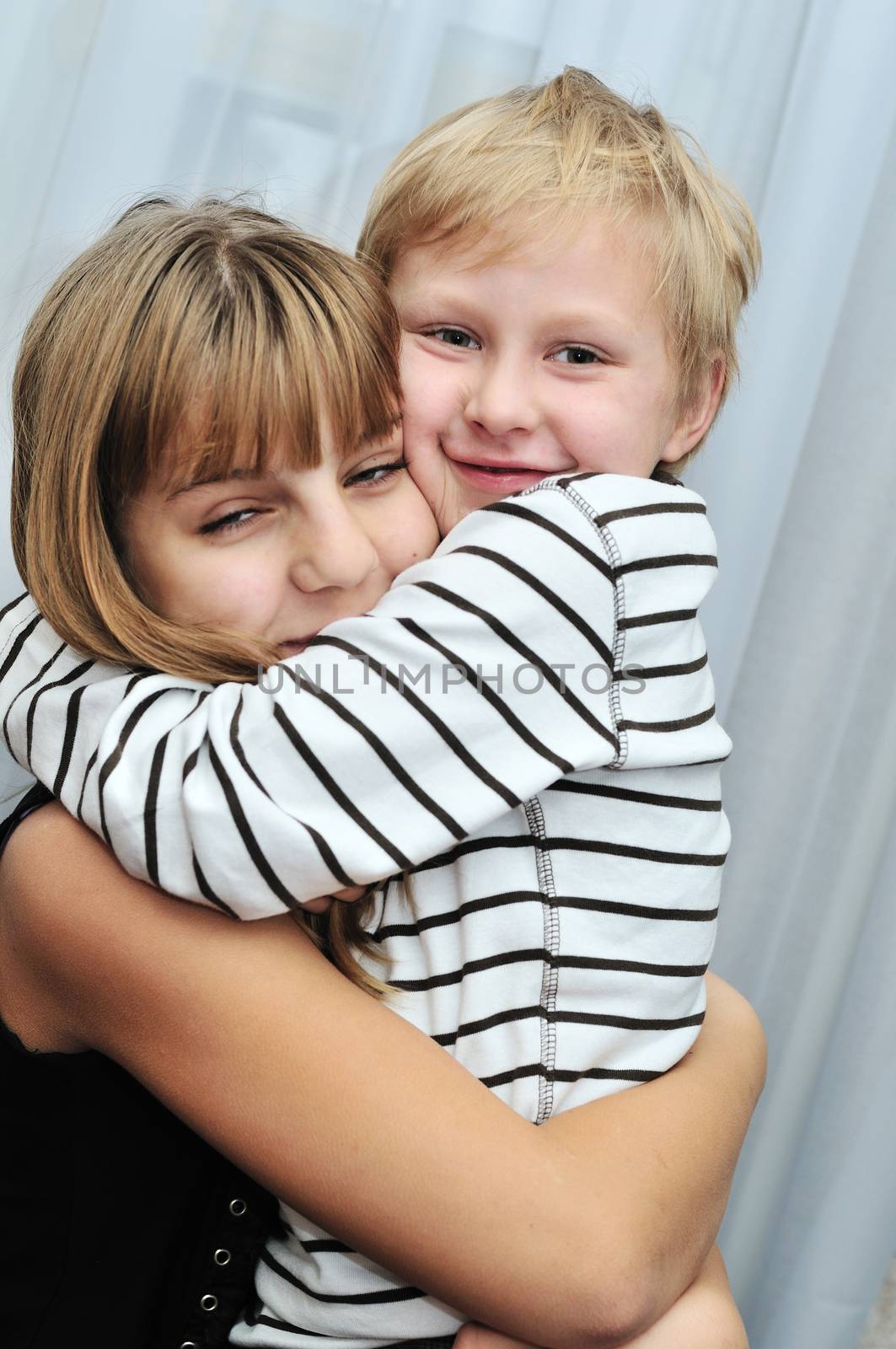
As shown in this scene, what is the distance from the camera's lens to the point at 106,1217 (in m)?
0.86

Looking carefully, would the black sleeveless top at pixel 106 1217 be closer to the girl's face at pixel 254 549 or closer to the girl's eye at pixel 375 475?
the girl's face at pixel 254 549

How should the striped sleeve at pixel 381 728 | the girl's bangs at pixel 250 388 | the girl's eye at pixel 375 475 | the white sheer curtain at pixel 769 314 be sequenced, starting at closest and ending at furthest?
the striped sleeve at pixel 381 728, the girl's bangs at pixel 250 388, the girl's eye at pixel 375 475, the white sheer curtain at pixel 769 314

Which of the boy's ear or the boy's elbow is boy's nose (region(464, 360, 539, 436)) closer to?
the boy's ear

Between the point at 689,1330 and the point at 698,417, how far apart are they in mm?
740

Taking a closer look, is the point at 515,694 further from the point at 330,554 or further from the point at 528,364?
the point at 528,364

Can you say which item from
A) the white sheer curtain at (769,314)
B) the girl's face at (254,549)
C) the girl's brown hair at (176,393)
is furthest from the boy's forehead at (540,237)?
the white sheer curtain at (769,314)

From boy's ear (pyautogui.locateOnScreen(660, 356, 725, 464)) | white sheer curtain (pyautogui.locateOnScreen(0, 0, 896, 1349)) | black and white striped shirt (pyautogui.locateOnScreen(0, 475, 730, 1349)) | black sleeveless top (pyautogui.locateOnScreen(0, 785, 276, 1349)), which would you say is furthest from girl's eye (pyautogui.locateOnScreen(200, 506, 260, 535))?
white sheer curtain (pyautogui.locateOnScreen(0, 0, 896, 1349))

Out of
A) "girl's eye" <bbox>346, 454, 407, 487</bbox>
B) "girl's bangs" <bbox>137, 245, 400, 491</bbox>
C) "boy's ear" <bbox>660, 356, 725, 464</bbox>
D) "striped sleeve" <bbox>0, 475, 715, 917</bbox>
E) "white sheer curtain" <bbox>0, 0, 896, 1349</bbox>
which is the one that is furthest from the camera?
"white sheer curtain" <bbox>0, 0, 896, 1349</bbox>

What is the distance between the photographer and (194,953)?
0.75m

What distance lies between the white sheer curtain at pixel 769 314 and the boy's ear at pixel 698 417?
32cm

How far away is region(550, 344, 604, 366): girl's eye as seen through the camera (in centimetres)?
98

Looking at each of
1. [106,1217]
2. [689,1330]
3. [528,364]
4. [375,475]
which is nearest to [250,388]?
[375,475]

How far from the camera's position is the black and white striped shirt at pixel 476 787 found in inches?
28.4

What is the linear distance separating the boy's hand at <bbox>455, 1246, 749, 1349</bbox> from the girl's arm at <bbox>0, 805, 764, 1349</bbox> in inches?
1.8
